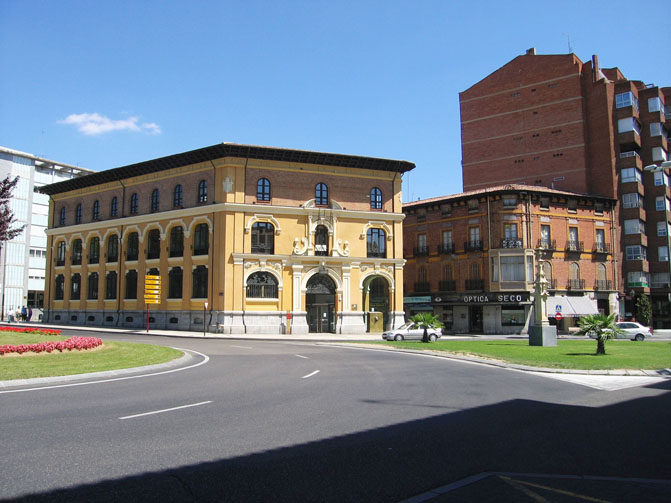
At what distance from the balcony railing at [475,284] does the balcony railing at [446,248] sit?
3614 millimetres

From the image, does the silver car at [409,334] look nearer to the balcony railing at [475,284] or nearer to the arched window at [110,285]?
the balcony railing at [475,284]

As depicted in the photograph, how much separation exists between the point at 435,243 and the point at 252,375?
43768 mm

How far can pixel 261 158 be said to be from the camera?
44500mm

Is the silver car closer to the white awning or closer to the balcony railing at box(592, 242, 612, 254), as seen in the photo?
the white awning

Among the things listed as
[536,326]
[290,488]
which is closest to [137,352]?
[290,488]

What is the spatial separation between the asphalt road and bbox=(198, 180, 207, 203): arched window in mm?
33889

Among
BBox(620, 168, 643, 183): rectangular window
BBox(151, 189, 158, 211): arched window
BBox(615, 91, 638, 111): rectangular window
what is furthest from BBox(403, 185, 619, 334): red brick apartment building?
BBox(151, 189, 158, 211): arched window

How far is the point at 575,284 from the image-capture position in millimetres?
52406

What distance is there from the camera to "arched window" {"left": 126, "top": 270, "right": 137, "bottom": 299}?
163ft

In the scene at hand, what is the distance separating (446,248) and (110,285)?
32943 mm

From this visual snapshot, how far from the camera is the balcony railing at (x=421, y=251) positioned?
56969 mm

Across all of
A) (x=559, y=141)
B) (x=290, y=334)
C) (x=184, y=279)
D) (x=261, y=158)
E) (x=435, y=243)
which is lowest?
(x=290, y=334)

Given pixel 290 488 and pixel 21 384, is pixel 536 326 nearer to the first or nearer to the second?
pixel 21 384

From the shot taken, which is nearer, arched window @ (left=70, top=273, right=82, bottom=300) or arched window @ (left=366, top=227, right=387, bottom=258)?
arched window @ (left=366, top=227, right=387, bottom=258)
